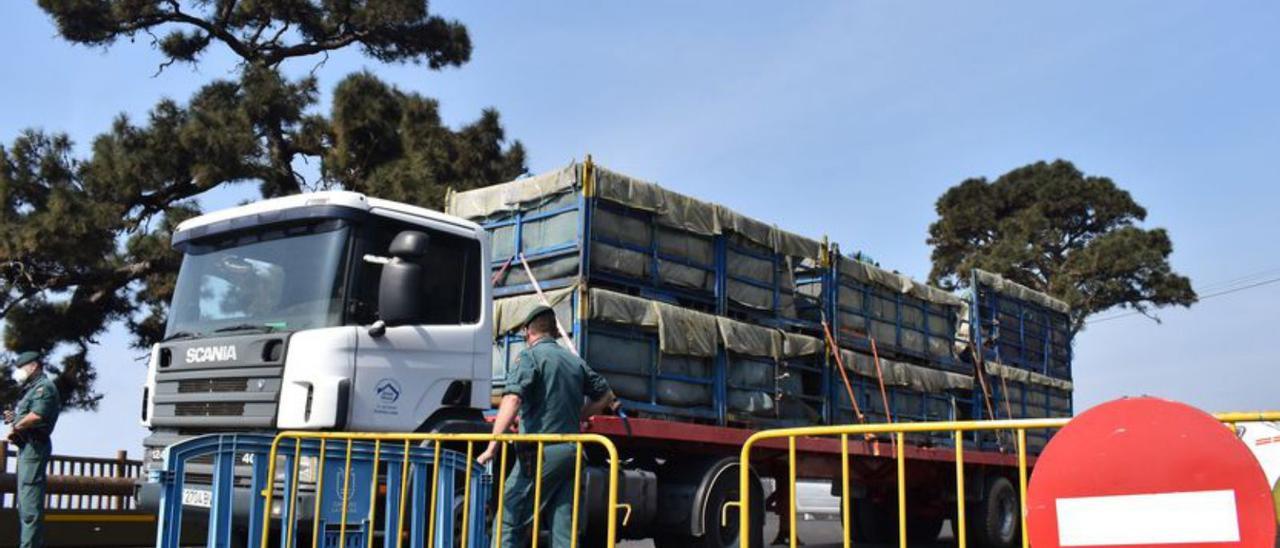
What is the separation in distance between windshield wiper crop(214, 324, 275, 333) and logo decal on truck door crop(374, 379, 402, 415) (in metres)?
0.77

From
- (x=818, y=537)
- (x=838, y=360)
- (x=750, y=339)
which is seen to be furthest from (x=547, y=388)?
(x=818, y=537)

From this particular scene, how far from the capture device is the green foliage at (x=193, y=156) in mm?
14094

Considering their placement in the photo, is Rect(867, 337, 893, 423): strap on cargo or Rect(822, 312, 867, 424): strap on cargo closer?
Rect(822, 312, 867, 424): strap on cargo

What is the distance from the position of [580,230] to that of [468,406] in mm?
1642

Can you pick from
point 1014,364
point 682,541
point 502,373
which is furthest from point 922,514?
point 502,373

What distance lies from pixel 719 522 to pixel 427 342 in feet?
9.47

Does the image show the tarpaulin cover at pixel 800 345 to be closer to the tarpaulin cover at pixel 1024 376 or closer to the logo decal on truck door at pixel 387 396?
the tarpaulin cover at pixel 1024 376

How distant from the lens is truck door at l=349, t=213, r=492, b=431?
657 cm

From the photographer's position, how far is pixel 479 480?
5.54 metres

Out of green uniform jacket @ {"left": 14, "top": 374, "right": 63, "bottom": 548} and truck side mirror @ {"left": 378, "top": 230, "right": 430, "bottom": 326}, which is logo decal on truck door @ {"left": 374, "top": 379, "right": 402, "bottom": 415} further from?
green uniform jacket @ {"left": 14, "top": 374, "right": 63, "bottom": 548}

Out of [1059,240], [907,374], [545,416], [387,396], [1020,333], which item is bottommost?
[545,416]

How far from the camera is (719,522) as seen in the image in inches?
329

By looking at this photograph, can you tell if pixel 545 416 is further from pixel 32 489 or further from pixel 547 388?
pixel 32 489

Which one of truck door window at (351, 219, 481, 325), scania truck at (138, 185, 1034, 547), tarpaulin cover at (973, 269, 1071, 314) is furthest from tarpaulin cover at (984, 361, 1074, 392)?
truck door window at (351, 219, 481, 325)
